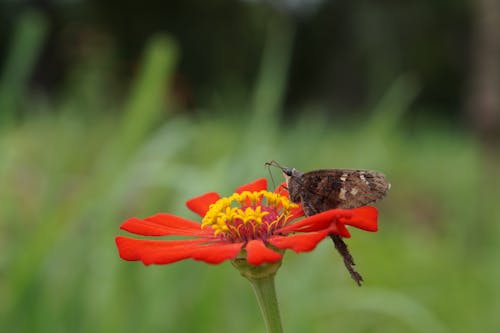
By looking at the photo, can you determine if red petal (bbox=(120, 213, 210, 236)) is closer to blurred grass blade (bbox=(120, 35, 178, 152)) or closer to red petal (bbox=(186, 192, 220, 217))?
red petal (bbox=(186, 192, 220, 217))

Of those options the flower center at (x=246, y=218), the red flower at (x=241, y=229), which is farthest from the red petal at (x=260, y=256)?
the flower center at (x=246, y=218)

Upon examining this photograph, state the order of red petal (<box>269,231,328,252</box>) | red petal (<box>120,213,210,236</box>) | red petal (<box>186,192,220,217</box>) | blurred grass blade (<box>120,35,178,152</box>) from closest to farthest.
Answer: red petal (<box>269,231,328,252</box>), red petal (<box>120,213,210,236</box>), red petal (<box>186,192,220,217</box>), blurred grass blade (<box>120,35,178,152</box>)

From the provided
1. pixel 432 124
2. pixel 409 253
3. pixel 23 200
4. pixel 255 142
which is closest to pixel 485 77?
pixel 409 253

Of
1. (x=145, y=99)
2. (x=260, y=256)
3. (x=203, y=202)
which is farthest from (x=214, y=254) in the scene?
(x=145, y=99)

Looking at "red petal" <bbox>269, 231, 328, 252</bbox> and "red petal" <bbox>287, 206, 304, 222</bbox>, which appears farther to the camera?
"red petal" <bbox>287, 206, 304, 222</bbox>

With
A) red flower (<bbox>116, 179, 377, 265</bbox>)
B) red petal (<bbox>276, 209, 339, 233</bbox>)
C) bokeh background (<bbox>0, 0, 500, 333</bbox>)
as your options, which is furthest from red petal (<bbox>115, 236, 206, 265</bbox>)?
bokeh background (<bbox>0, 0, 500, 333</bbox>)

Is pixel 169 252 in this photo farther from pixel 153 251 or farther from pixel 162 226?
pixel 162 226

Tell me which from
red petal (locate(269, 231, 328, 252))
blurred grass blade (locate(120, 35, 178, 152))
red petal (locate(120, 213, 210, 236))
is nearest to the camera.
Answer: red petal (locate(269, 231, 328, 252))
